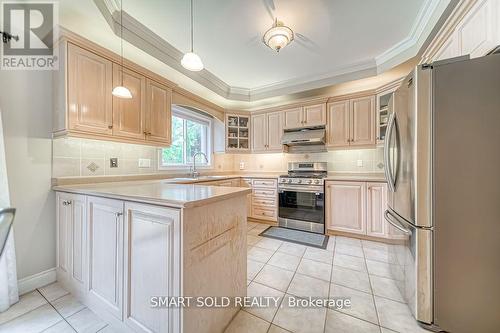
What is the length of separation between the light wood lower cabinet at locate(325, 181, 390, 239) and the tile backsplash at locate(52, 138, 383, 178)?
721 millimetres

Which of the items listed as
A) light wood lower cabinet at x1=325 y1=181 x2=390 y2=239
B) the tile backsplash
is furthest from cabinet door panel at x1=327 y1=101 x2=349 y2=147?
light wood lower cabinet at x1=325 y1=181 x2=390 y2=239

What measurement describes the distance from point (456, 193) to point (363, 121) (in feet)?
7.61

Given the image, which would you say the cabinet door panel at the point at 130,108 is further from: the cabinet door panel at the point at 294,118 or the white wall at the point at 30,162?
the cabinet door panel at the point at 294,118

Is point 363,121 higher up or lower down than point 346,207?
higher up

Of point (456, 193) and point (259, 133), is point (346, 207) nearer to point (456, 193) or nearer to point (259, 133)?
point (456, 193)

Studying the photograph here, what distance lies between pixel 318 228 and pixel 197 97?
3.08m

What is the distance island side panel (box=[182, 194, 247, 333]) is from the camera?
1041 millimetres

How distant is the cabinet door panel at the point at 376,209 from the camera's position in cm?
278

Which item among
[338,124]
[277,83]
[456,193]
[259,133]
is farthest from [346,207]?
[277,83]

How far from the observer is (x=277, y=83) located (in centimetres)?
356

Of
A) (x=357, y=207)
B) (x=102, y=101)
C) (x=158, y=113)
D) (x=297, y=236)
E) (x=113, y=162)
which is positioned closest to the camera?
(x=102, y=101)

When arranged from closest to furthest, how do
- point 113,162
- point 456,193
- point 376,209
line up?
point 456,193, point 113,162, point 376,209

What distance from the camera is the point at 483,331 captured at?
1190 millimetres

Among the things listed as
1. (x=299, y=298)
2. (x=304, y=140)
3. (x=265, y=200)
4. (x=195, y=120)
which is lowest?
(x=299, y=298)
